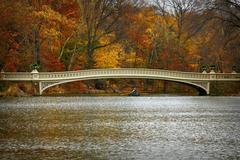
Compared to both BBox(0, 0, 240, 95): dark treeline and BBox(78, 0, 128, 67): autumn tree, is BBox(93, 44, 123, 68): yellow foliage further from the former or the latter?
BBox(78, 0, 128, 67): autumn tree

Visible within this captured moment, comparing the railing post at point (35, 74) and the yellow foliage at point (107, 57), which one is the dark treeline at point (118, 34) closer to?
the yellow foliage at point (107, 57)

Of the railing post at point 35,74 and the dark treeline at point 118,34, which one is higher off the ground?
the dark treeline at point 118,34

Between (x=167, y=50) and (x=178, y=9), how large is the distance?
658cm

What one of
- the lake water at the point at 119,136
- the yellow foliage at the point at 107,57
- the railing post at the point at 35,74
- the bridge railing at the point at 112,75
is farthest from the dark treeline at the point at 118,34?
the lake water at the point at 119,136

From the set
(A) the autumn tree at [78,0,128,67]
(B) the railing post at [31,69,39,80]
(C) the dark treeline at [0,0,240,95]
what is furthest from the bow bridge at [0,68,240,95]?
(A) the autumn tree at [78,0,128,67]

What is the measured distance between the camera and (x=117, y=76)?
5325cm

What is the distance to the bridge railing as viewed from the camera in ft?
168

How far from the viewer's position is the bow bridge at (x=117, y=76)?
169 ft

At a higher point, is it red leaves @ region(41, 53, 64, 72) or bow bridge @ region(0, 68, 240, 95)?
red leaves @ region(41, 53, 64, 72)

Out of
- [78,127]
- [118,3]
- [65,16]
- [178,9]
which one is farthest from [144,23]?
[78,127]

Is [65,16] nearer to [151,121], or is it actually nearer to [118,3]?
[118,3]

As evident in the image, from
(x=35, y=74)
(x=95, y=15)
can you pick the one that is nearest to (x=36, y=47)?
(x=35, y=74)

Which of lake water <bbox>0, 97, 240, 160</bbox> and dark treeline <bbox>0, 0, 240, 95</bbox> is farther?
dark treeline <bbox>0, 0, 240, 95</bbox>

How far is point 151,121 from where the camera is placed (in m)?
24.6
